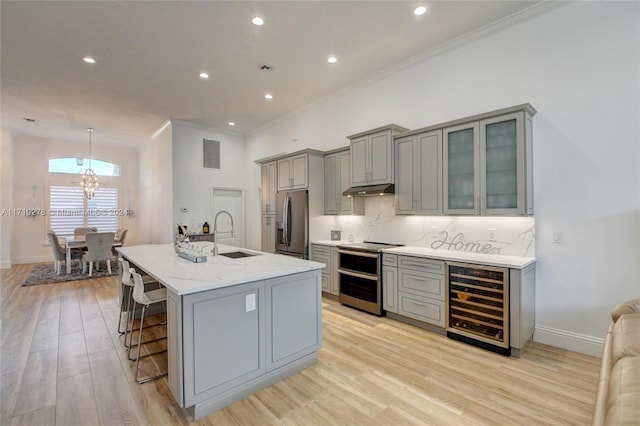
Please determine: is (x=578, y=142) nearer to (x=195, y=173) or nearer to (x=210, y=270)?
(x=210, y=270)

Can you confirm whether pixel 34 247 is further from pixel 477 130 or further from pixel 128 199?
pixel 477 130

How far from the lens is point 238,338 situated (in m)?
2.15

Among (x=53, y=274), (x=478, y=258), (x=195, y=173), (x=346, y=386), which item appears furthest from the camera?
(x=195, y=173)

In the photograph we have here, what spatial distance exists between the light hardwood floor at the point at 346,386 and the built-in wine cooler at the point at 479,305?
0.13 metres

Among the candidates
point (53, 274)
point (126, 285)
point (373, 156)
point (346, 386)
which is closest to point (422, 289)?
point (346, 386)

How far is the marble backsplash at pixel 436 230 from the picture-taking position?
10.5 ft

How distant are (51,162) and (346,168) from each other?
29.1 ft

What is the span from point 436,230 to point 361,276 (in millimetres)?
1176

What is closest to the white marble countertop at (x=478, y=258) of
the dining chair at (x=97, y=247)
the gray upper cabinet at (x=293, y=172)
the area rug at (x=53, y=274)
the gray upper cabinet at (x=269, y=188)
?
the gray upper cabinet at (x=293, y=172)

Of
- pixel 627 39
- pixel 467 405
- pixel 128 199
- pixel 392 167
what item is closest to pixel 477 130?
pixel 392 167

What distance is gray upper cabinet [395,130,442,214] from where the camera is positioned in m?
3.46

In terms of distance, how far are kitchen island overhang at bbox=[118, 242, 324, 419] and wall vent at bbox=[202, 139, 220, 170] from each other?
191 inches

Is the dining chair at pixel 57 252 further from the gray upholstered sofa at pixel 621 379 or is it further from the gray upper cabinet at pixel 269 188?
the gray upholstered sofa at pixel 621 379

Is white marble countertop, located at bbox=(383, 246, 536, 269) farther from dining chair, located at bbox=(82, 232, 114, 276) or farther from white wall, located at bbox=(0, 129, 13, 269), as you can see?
white wall, located at bbox=(0, 129, 13, 269)
